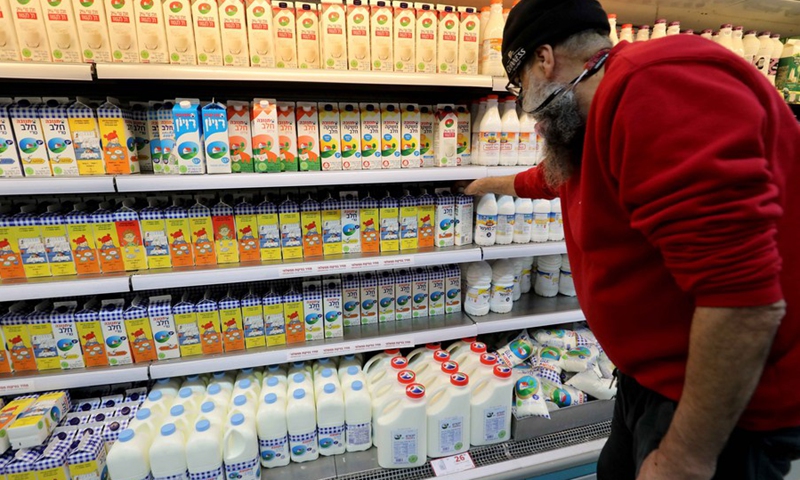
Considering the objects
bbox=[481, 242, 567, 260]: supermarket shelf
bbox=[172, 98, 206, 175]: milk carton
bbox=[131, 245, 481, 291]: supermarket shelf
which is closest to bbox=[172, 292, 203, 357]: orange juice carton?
bbox=[131, 245, 481, 291]: supermarket shelf

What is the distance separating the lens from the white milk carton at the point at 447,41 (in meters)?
1.78

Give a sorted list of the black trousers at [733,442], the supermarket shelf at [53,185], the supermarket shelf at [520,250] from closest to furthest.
A: the black trousers at [733,442] → the supermarket shelf at [53,185] → the supermarket shelf at [520,250]

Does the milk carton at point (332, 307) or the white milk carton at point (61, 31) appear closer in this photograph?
the white milk carton at point (61, 31)

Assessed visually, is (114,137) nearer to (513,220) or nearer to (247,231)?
(247,231)

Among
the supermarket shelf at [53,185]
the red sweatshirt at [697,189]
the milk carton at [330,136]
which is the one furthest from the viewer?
the milk carton at [330,136]

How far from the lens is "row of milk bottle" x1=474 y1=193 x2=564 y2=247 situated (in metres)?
2.06

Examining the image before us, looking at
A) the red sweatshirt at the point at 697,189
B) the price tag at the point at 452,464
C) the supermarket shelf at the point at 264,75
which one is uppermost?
the supermarket shelf at the point at 264,75

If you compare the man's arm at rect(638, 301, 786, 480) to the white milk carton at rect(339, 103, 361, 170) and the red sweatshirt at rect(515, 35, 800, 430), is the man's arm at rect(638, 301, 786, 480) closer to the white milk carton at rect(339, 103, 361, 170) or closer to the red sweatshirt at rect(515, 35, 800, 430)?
the red sweatshirt at rect(515, 35, 800, 430)

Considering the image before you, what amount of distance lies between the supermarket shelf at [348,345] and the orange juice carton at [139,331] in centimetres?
7

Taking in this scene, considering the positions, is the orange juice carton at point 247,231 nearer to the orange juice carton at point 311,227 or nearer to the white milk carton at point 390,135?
the orange juice carton at point 311,227

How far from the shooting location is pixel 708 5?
2.20 metres

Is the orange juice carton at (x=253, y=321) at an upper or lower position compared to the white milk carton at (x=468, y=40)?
lower

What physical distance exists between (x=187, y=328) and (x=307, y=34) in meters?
1.35

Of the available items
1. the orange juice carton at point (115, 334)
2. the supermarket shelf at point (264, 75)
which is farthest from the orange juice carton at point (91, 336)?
the supermarket shelf at point (264, 75)
